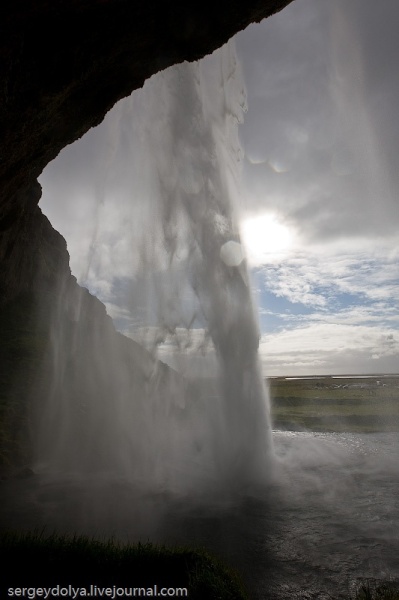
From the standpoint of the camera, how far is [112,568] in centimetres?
831

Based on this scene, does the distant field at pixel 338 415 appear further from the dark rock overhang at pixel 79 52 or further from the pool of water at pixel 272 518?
the dark rock overhang at pixel 79 52

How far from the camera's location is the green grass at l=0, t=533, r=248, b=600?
7758 millimetres

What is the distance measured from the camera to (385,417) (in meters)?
39.3

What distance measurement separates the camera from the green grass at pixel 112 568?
25.5ft

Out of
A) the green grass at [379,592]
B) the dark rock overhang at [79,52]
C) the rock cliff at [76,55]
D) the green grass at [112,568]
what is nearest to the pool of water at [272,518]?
the green grass at [379,592]

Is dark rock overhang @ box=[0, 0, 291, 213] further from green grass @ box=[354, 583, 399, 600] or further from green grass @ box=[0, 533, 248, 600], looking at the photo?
green grass @ box=[354, 583, 399, 600]

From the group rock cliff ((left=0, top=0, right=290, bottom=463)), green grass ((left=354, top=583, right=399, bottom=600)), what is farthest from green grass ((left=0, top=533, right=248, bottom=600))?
rock cliff ((left=0, top=0, right=290, bottom=463))

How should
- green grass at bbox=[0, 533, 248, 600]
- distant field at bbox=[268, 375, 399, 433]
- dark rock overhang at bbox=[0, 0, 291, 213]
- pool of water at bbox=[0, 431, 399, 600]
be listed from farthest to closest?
distant field at bbox=[268, 375, 399, 433], pool of water at bbox=[0, 431, 399, 600], dark rock overhang at bbox=[0, 0, 291, 213], green grass at bbox=[0, 533, 248, 600]

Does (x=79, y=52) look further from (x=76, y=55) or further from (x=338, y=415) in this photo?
(x=338, y=415)

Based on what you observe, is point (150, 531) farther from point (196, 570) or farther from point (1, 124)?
point (1, 124)

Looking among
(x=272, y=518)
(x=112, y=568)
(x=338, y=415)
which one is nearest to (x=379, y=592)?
(x=272, y=518)

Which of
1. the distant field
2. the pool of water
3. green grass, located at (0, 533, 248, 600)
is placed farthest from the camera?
the distant field

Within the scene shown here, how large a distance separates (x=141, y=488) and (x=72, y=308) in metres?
53.3

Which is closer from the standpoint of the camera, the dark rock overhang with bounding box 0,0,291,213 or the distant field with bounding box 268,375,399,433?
the dark rock overhang with bounding box 0,0,291,213
